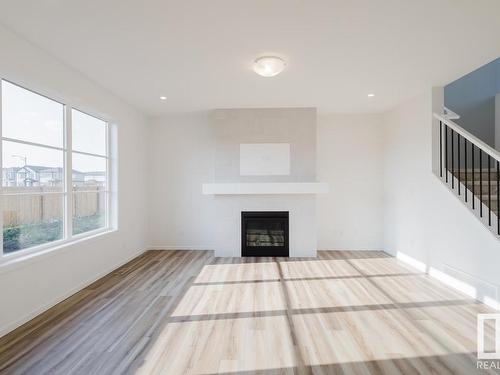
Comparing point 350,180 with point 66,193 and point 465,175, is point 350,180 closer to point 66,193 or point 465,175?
point 465,175

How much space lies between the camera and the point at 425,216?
4.18 metres

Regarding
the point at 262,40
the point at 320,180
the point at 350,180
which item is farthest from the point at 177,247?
the point at 262,40

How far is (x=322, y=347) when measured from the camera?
227cm

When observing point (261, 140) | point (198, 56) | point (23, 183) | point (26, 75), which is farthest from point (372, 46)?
point (23, 183)

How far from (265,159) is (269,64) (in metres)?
2.35

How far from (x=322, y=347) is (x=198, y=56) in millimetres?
3030

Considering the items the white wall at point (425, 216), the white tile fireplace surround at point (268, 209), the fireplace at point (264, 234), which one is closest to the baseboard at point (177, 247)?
the white tile fireplace surround at point (268, 209)

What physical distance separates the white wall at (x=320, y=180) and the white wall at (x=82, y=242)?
0.38 m

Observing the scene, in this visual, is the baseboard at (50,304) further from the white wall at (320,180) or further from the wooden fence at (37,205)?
the white wall at (320,180)

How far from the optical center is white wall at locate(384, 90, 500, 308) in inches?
124

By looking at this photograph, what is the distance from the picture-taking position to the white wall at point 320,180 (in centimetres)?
564

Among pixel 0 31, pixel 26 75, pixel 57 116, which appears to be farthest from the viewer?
pixel 57 116

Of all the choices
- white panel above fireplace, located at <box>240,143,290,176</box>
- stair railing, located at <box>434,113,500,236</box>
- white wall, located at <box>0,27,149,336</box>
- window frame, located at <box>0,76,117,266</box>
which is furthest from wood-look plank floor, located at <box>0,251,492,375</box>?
white panel above fireplace, located at <box>240,143,290,176</box>

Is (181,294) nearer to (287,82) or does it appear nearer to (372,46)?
(287,82)
